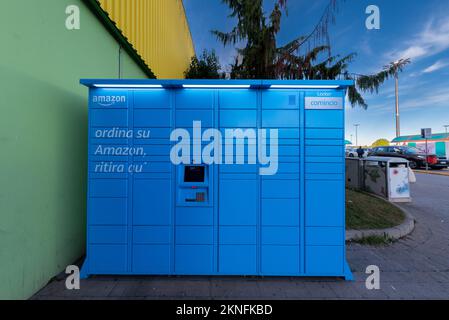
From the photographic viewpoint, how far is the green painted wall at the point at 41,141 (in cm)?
226

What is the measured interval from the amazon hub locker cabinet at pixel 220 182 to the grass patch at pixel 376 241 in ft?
4.63

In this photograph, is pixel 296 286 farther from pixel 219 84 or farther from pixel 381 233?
pixel 219 84

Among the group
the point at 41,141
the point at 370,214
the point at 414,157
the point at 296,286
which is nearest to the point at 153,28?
the point at 41,141

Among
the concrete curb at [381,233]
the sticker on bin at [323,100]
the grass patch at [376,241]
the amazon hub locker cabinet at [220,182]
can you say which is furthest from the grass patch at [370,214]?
the sticker on bin at [323,100]

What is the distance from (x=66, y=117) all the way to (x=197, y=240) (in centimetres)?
259

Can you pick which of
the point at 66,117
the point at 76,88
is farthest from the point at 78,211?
the point at 76,88

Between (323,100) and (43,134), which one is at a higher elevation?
(323,100)

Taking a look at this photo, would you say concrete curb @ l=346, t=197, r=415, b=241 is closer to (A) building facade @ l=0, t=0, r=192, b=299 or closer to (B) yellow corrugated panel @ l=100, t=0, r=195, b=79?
(A) building facade @ l=0, t=0, r=192, b=299

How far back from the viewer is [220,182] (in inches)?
114

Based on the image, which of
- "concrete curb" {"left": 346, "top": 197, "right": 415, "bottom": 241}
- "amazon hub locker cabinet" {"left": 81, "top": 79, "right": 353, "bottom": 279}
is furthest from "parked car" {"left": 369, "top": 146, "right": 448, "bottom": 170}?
"amazon hub locker cabinet" {"left": 81, "top": 79, "right": 353, "bottom": 279}

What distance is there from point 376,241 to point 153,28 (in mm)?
7948

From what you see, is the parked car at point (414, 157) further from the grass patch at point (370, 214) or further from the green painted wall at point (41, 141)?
the green painted wall at point (41, 141)

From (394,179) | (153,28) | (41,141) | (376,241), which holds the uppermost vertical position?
(153,28)

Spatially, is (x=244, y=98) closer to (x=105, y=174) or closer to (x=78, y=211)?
(x=105, y=174)
